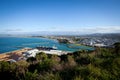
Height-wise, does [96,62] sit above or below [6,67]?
above

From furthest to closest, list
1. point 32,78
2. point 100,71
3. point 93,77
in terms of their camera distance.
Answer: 1. point 32,78
2. point 100,71
3. point 93,77

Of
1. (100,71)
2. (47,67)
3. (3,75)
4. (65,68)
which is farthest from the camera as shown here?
(3,75)

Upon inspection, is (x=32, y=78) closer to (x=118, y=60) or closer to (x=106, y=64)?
(x=106, y=64)

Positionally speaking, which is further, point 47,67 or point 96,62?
point 47,67

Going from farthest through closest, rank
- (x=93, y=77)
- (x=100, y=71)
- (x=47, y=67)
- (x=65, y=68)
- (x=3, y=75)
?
1. (x=3, y=75)
2. (x=47, y=67)
3. (x=65, y=68)
4. (x=100, y=71)
5. (x=93, y=77)

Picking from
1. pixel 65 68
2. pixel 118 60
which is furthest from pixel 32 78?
pixel 118 60

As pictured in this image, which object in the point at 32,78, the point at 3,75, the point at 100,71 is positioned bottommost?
the point at 3,75

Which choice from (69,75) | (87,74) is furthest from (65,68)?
(87,74)

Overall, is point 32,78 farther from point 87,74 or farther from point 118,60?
point 118,60

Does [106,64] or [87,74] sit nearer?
[87,74]
